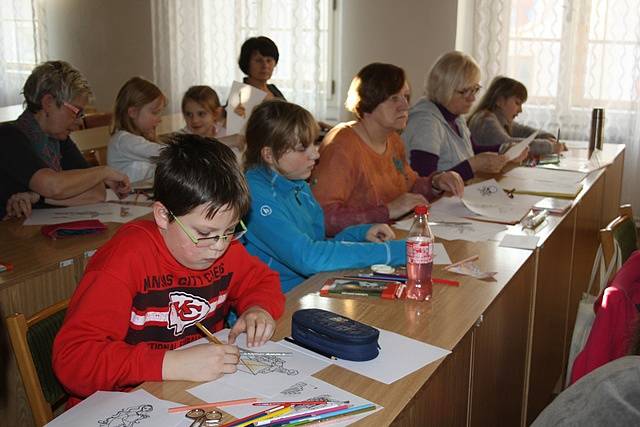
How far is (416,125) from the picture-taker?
3.64m

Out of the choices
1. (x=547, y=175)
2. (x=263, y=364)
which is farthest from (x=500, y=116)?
(x=263, y=364)

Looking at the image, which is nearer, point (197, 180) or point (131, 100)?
point (197, 180)

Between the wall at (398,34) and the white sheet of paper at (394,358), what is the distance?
4.41 m

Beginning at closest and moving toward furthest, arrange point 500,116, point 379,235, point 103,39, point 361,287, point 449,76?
point 361,287
point 379,235
point 449,76
point 500,116
point 103,39

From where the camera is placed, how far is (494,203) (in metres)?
2.96

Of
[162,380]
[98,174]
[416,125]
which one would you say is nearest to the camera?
[162,380]

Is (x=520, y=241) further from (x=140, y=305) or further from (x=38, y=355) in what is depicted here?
(x=38, y=355)

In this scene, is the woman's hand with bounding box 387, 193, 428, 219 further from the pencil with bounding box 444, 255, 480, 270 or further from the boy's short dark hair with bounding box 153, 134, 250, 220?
the boy's short dark hair with bounding box 153, 134, 250, 220

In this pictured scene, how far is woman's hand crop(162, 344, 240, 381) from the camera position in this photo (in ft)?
4.72

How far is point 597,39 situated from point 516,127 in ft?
4.10

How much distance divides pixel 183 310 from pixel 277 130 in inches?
28.0

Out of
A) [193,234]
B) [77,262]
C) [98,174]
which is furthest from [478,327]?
[98,174]

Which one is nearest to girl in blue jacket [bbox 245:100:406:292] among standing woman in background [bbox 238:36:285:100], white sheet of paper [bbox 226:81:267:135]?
white sheet of paper [bbox 226:81:267:135]

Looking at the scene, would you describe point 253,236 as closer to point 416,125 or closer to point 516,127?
point 416,125
